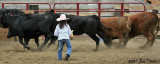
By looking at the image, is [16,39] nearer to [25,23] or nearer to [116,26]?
[25,23]

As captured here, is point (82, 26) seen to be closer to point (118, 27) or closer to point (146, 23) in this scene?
Answer: point (118, 27)

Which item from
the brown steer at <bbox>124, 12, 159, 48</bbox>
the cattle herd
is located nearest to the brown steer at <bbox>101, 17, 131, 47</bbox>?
the cattle herd

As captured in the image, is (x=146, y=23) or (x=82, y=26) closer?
(x=82, y=26)

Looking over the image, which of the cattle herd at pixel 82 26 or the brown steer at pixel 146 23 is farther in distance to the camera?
the brown steer at pixel 146 23

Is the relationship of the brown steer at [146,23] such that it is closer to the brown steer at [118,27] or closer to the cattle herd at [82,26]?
the cattle herd at [82,26]

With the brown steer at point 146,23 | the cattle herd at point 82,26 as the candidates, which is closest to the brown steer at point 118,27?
the cattle herd at point 82,26

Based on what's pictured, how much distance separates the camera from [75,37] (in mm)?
12523

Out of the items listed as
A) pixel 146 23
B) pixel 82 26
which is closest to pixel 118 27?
pixel 146 23

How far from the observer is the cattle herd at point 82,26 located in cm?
888

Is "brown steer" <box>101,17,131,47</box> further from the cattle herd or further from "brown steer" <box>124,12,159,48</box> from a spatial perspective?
"brown steer" <box>124,12,159,48</box>

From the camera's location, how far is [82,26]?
30.1 ft

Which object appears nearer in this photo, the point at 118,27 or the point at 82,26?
the point at 82,26

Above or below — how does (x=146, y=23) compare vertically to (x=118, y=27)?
above

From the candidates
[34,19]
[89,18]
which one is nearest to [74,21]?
[89,18]
